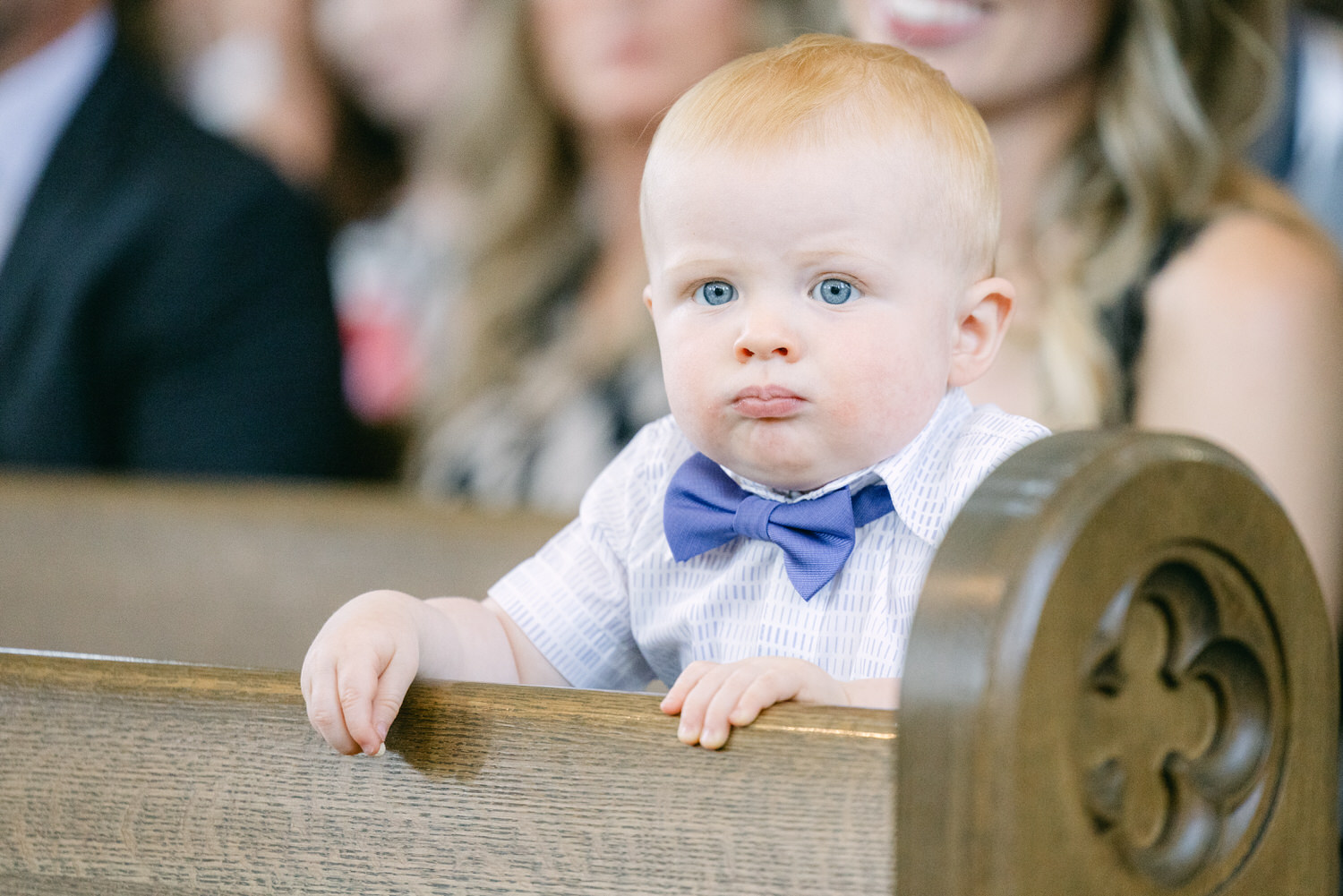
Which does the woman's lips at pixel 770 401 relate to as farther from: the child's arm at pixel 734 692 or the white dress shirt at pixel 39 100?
the white dress shirt at pixel 39 100

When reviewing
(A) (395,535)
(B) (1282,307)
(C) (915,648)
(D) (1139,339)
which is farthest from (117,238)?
(C) (915,648)

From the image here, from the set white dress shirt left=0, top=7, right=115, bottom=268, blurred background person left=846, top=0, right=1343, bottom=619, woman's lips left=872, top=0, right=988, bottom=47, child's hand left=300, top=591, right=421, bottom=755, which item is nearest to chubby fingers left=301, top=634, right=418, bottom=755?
child's hand left=300, top=591, right=421, bottom=755

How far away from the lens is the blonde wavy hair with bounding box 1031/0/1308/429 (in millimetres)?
1556

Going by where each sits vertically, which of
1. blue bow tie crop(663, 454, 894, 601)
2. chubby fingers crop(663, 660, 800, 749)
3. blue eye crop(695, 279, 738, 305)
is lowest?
chubby fingers crop(663, 660, 800, 749)

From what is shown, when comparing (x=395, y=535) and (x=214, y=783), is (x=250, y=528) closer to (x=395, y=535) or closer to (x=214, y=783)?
(x=395, y=535)

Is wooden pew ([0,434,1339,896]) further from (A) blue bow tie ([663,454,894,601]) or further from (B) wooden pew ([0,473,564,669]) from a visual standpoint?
(B) wooden pew ([0,473,564,669])

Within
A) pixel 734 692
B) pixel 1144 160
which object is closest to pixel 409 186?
pixel 1144 160

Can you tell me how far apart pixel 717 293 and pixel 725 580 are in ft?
0.61

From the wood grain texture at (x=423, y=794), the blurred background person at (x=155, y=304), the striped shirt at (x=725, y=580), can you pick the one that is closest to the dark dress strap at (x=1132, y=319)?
the striped shirt at (x=725, y=580)

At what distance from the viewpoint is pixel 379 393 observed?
225 centimetres

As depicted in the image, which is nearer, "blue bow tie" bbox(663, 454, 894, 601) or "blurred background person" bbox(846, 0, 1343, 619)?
"blue bow tie" bbox(663, 454, 894, 601)

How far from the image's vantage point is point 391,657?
0.69 m

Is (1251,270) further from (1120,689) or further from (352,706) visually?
(352,706)

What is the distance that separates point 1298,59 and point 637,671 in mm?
1235
